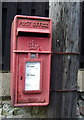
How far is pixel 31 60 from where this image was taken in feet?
6.13

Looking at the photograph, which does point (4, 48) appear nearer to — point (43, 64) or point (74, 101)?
point (43, 64)

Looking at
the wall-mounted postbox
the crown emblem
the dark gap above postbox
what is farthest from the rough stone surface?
the dark gap above postbox

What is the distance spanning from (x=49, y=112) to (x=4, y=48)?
1.18 m

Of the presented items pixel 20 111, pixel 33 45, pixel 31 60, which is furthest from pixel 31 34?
pixel 20 111

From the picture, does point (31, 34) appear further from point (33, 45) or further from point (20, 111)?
point (20, 111)

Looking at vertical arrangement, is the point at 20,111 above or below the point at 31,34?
below

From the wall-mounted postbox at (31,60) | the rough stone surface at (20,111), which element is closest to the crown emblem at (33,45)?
the wall-mounted postbox at (31,60)

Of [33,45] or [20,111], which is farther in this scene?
[20,111]

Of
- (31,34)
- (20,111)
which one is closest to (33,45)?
(31,34)

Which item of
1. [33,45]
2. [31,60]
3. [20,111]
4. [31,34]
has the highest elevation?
[31,34]

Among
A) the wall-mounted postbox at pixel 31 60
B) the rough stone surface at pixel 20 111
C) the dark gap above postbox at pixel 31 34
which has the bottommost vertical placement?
the rough stone surface at pixel 20 111

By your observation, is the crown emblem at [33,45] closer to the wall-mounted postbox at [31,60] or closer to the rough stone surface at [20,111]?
the wall-mounted postbox at [31,60]

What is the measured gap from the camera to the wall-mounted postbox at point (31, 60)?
1850 millimetres

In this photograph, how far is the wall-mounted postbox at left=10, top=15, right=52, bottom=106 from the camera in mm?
1850
